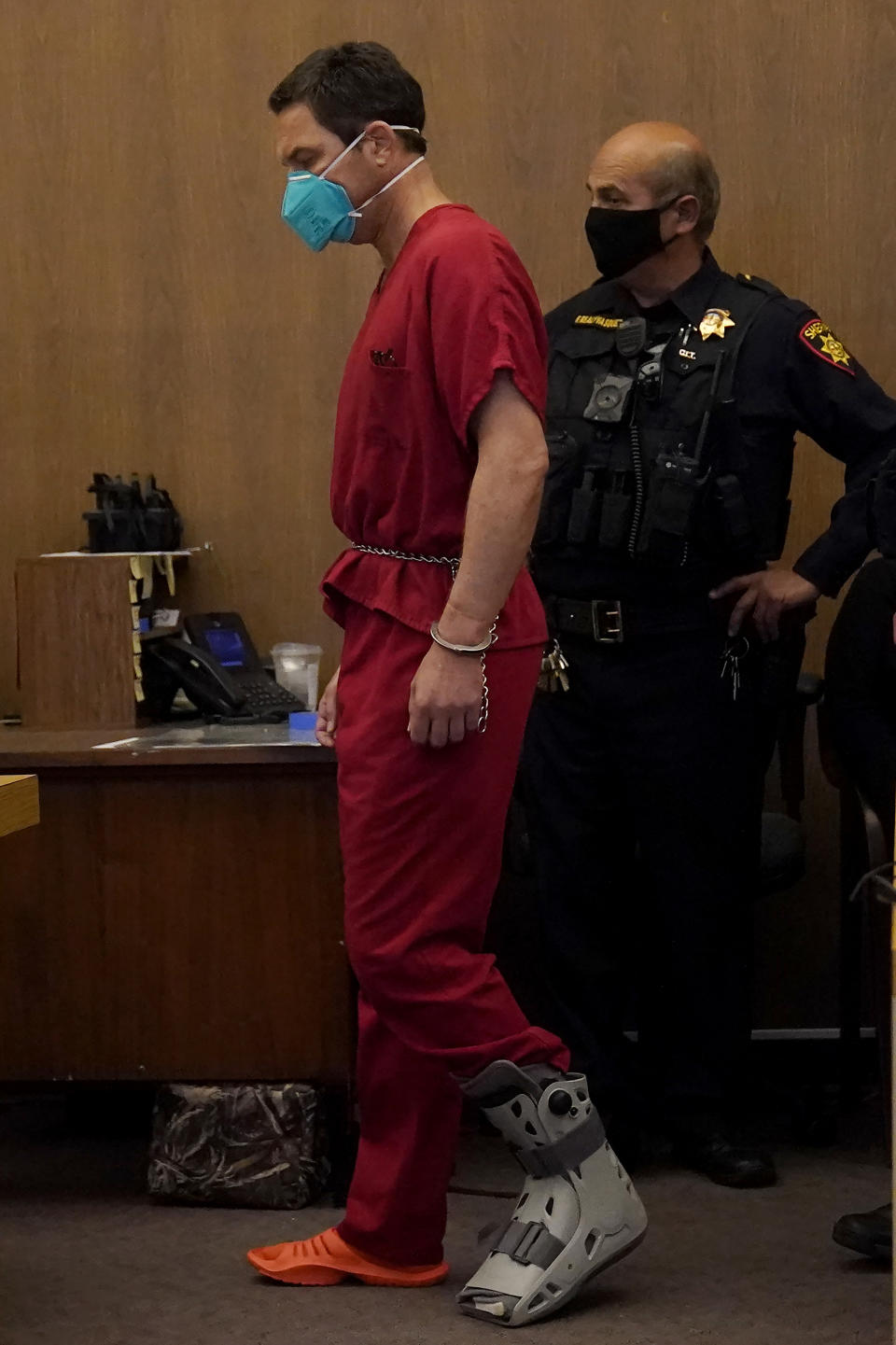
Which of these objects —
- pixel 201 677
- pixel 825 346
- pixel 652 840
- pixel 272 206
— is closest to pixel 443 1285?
pixel 652 840

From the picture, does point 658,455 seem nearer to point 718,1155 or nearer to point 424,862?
point 424,862

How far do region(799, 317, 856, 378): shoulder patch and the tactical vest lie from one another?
0.09m

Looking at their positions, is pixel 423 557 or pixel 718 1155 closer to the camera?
pixel 423 557

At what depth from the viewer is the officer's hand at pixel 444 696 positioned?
2037mm

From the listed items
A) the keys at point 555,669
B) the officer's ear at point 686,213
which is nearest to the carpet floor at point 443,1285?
the keys at point 555,669

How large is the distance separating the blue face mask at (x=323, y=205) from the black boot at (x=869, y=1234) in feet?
4.92

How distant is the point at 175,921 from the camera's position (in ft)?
8.64

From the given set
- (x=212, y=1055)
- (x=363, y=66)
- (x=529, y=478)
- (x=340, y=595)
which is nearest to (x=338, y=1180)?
(x=212, y=1055)

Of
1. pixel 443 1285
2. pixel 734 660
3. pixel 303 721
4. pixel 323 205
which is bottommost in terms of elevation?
pixel 443 1285

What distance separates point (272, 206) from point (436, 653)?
4.99 ft

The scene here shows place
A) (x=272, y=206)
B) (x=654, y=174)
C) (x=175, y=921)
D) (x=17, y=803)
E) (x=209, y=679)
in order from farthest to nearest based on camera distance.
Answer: (x=272, y=206) → (x=209, y=679) → (x=654, y=174) → (x=175, y=921) → (x=17, y=803)

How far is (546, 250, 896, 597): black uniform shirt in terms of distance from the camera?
2.72 meters

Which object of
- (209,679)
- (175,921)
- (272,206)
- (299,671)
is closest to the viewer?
(175,921)

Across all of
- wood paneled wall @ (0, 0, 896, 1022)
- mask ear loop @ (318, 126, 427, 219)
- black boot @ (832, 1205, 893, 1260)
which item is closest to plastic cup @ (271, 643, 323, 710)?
wood paneled wall @ (0, 0, 896, 1022)
